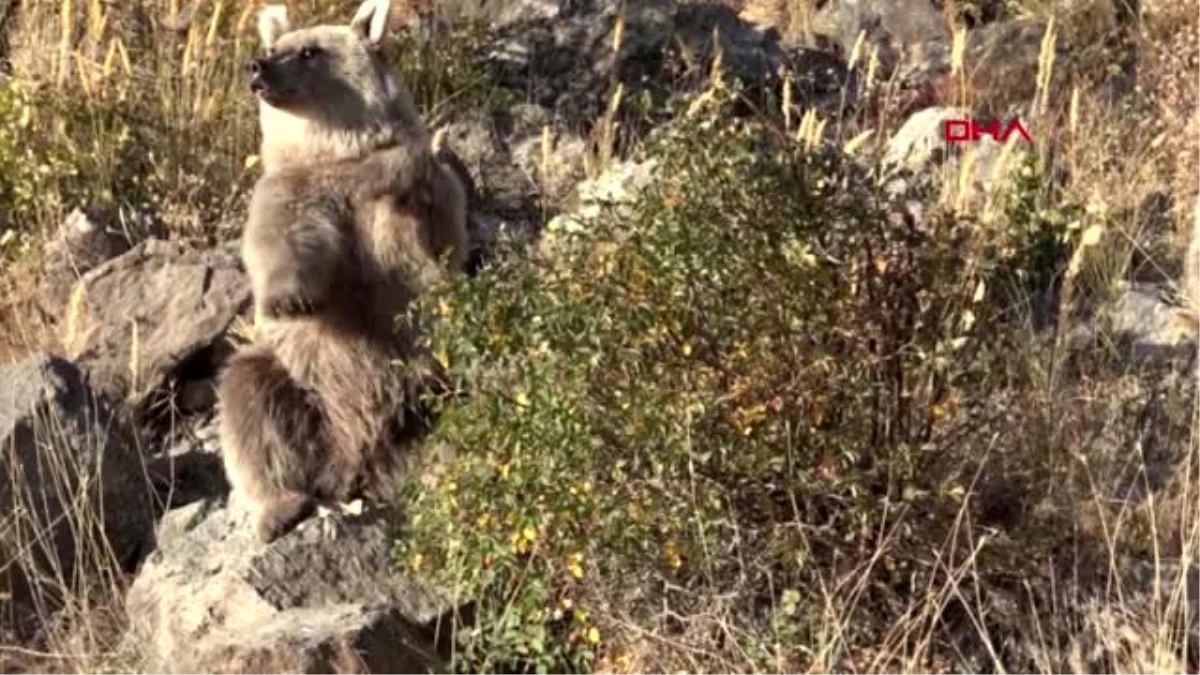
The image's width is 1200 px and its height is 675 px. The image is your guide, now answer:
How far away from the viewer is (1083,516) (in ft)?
23.1

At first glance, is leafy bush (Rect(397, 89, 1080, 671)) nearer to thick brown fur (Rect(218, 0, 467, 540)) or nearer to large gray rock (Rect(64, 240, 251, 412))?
thick brown fur (Rect(218, 0, 467, 540))

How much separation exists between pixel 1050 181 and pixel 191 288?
12.6 ft

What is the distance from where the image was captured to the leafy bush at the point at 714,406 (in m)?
6.31

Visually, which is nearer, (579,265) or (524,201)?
(579,265)

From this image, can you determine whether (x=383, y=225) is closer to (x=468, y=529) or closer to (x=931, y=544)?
(x=468, y=529)

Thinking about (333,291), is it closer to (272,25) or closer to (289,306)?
(289,306)

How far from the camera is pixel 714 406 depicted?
20.6 feet

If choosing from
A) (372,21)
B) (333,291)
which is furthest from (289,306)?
(372,21)

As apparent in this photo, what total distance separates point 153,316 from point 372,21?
1.68 meters

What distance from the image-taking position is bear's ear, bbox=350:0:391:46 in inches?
331

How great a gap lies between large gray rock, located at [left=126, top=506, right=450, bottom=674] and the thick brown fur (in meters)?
0.33

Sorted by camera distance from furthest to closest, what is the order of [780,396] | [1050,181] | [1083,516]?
[1050,181] → [1083,516] → [780,396]

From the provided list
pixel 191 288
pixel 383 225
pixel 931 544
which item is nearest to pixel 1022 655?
pixel 931 544

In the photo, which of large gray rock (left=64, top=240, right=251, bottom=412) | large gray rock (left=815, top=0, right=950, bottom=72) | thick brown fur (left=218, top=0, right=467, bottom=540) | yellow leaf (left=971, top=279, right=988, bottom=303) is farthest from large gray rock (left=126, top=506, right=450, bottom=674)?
large gray rock (left=815, top=0, right=950, bottom=72)
